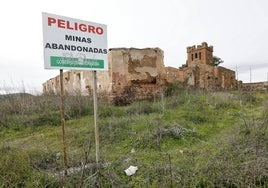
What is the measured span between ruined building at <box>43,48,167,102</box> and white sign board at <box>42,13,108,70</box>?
6.87 metres

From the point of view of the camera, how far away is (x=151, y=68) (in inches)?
444

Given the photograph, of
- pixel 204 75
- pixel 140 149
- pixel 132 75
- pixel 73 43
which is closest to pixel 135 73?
pixel 132 75

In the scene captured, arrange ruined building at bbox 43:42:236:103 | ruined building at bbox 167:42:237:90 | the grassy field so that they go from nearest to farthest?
the grassy field
ruined building at bbox 43:42:236:103
ruined building at bbox 167:42:237:90

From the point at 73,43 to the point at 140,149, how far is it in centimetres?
249

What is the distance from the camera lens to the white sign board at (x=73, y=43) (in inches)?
127

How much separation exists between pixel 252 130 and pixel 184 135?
1.43 meters

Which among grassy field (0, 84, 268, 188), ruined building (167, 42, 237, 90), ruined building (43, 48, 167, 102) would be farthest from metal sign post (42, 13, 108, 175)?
ruined building (167, 42, 237, 90)

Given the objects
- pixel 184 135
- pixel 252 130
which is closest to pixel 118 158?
pixel 184 135

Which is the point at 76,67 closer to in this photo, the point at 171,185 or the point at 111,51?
the point at 171,185

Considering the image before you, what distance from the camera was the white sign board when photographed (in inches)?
127

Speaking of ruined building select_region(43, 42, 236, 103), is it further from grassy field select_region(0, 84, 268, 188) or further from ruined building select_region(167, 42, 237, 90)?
ruined building select_region(167, 42, 237, 90)

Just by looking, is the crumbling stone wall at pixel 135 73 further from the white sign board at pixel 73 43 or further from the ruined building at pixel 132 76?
the white sign board at pixel 73 43

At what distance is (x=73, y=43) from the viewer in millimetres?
3451

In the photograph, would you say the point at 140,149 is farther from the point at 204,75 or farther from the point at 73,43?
the point at 204,75
